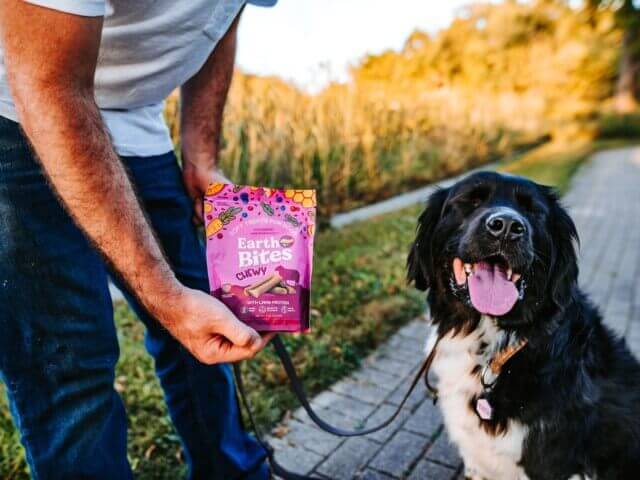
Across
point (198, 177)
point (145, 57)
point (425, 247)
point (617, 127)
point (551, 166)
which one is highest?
point (145, 57)

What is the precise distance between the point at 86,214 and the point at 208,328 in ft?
1.24

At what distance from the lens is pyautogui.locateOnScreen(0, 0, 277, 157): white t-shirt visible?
1322 millimetres

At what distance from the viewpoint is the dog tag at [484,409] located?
1945 mm

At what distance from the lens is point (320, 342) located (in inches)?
138

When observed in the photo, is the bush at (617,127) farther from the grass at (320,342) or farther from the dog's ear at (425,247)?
the dog's ear at (425,247)

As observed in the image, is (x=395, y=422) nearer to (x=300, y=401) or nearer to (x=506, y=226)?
(x=300, y=401)

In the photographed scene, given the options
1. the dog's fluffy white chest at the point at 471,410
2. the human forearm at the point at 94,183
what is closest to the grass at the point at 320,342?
the dog's fluffy white chest at the point at 471,410

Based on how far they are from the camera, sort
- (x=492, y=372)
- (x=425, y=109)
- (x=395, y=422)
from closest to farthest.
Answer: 1. (x=492, y=372)
2. (x=395, y=422)
3. (x=425, y=109)

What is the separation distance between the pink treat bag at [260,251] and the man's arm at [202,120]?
23.9 inches

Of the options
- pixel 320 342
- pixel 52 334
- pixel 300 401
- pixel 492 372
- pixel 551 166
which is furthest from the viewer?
pixel 551 166

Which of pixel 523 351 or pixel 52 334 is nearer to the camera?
pixel 52 334

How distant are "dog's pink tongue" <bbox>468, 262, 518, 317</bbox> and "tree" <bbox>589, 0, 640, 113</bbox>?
28.1 meters

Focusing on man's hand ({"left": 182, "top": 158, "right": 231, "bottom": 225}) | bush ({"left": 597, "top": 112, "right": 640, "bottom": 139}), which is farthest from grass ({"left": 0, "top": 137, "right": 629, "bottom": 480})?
bush ({"left": 597, "top": 112, "right": 640, "bottom": 139})

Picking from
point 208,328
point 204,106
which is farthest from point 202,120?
point 208,328
